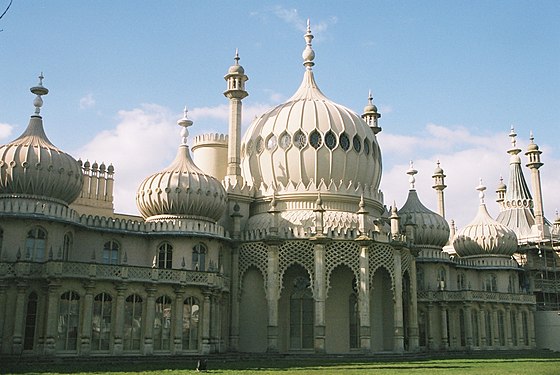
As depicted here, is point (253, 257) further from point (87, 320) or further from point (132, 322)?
point (87, 320)

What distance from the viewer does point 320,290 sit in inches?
1426

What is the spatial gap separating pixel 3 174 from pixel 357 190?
20116 millimetres

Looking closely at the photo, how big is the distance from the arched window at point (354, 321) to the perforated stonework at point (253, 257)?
5653mm

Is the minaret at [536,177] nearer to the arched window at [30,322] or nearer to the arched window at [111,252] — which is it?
the arched window at [111,252]

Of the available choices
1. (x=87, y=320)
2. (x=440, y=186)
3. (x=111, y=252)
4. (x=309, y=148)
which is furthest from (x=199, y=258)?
(x=440, y=186)

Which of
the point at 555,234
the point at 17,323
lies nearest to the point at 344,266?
the point at 17,323

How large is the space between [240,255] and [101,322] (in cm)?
1022

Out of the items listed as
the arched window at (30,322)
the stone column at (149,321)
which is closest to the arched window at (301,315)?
the stone column at (149,321)

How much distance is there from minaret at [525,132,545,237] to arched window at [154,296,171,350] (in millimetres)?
40932

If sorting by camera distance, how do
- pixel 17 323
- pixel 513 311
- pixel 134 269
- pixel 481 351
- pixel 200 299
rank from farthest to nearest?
pixel 513 311 < pixel 481 351 < pixel 200 299 < pixel 134 269 < pixel 17 323

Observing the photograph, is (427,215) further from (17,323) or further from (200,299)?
(17,323)

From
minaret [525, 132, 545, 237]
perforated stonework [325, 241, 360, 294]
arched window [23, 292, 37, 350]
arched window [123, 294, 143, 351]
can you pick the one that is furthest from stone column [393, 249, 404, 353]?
minaret [525, 132, 545, 237]

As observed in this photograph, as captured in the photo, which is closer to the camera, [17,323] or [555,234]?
[17,323]

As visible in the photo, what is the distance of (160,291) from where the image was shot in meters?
32.1
